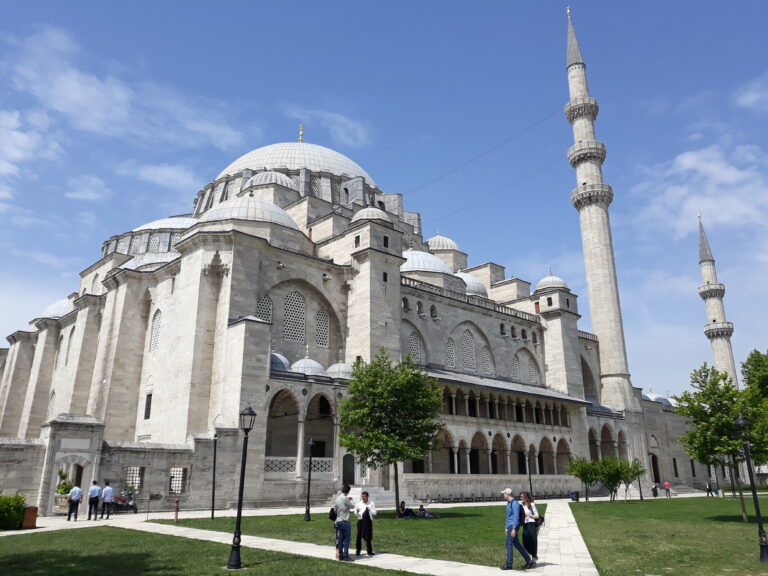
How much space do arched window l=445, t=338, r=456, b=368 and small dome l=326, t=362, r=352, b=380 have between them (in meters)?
9.89

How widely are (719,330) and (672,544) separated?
49.9 m

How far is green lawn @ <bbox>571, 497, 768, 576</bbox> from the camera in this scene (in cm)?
984

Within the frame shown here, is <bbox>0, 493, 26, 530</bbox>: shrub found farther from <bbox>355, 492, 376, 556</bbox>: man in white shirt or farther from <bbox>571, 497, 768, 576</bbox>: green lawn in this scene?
<bbox>571, 497, 768, 576</bbox>: green lawn

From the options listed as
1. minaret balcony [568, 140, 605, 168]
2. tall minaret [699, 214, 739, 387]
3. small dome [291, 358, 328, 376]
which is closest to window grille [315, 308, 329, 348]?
→ small dome [291, 358, 328, 376]

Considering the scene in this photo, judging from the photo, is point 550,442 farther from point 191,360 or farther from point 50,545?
point 50,545

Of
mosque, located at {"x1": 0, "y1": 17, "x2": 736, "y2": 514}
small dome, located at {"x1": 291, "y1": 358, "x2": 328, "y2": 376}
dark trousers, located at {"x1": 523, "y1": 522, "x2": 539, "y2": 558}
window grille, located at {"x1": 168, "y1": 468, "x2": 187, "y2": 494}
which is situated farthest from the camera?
small dome, located at {"x1": 291, "y1": 358, "x2": 328, "y2": 376}

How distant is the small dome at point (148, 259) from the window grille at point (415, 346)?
1505 cm

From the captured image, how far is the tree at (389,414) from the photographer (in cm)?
2056

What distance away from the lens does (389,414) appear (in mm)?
21047

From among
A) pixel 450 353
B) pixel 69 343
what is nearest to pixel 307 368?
pixel 450 353

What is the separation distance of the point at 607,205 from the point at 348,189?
19.7 metres

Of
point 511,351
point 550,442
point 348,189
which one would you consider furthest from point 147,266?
point 550,442

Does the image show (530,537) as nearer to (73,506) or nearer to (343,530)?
(343,530)

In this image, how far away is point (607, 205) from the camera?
149 feet
